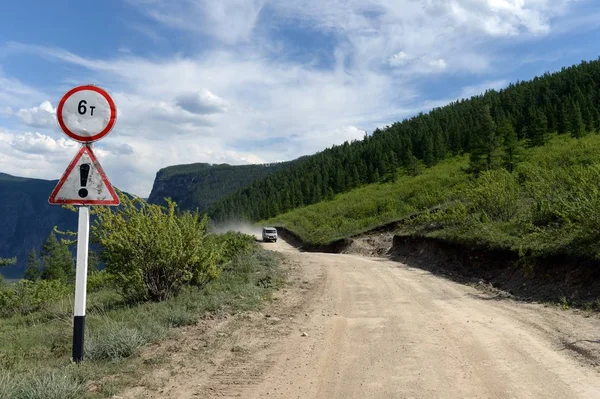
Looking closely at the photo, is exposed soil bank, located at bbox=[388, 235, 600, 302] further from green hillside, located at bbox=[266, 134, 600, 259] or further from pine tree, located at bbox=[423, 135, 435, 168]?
pine tree, located at bbox=[423, 135, 435, 168]

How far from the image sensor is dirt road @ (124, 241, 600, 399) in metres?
4.56

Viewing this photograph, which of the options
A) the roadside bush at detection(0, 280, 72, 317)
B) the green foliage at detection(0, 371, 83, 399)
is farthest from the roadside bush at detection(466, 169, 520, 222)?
the green foliage at detection(0, 371, 83, 399)

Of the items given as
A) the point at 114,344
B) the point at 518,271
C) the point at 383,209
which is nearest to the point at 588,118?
the point at 383,209

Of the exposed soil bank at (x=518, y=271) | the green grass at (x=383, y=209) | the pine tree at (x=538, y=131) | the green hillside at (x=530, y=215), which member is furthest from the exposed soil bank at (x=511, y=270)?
the pine tree at (x=538, y=131)

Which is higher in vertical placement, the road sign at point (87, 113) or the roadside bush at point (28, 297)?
the road sign at point (87, 113)

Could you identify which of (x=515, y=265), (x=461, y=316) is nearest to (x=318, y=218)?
(x=515, y=265)

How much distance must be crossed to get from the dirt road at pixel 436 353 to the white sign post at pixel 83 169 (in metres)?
2.34

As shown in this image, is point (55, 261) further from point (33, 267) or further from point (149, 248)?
point (149, 248)

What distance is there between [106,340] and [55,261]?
58.5 m

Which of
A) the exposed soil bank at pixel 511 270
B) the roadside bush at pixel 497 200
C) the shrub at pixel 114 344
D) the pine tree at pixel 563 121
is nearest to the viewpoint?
the shrub at pixel 114 344

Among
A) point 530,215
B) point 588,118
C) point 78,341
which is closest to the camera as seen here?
point 78,341

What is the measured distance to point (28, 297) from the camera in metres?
15.5

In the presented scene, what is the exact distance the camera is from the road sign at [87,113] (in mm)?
5102

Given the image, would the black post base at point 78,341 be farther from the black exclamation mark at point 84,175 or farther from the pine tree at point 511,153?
the pine tree at point 511,153
